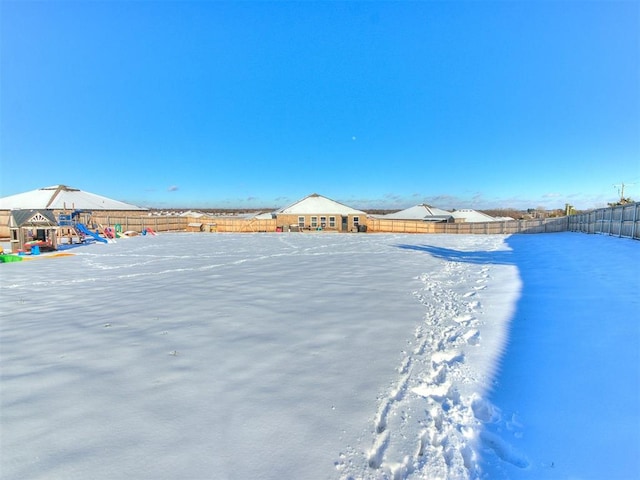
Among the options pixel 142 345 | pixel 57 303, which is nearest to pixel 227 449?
pixel 142 345

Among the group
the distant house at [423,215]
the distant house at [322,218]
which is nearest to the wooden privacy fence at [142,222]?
the distant house at [322,218]

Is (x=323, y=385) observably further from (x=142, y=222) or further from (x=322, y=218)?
(x=322, y=218)

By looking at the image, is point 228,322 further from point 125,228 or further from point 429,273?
point 125,228

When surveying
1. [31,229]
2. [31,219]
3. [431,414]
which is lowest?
[431,414]

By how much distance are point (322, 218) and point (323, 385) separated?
1402 inches

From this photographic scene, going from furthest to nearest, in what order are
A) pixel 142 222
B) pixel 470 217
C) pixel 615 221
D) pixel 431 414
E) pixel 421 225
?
pixel 470 217, pixel 421 225, pixel 142 222, pixel 615 221, pixel 431 414

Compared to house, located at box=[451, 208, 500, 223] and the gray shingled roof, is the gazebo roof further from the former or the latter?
house, located at box=[451, 208, 500, 223]

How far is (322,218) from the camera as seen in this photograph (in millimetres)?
38719

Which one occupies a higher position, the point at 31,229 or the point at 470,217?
the point at 470,217

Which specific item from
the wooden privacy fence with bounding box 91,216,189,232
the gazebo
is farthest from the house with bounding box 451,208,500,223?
the gazebo

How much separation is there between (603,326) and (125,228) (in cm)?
3387

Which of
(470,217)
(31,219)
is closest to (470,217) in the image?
(470,217)

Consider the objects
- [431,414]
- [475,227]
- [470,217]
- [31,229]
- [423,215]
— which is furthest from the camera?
[470,217]

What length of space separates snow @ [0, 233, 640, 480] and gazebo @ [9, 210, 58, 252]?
11704 millimetres
